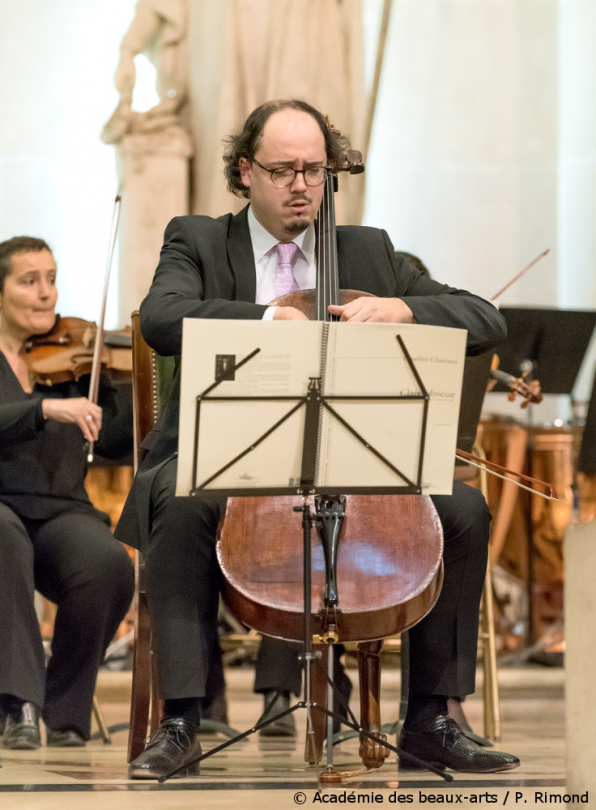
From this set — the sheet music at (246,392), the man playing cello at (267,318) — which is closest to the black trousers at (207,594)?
the man playing cello at (267,318)

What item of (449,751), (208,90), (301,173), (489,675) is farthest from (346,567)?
(208,90)

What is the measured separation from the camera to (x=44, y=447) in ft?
10.3

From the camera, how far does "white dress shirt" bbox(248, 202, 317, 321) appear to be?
2.61m

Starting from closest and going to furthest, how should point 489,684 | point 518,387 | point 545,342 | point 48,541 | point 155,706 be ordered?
point 155,706 < point 48,541 < point 489,684 < point 518,387 < point 545,342

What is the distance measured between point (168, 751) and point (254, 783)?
17cm

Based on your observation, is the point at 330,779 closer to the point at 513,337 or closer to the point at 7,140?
the point at 513,337

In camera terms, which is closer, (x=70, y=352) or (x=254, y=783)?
(x=254, y=783)

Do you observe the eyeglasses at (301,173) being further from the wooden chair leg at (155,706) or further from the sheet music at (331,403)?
the wooden chair leg at (155,706)

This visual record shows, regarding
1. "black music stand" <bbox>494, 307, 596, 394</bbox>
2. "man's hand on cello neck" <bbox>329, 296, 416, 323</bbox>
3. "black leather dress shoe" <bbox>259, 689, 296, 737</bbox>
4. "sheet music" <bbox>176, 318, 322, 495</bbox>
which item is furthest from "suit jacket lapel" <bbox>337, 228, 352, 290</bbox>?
"black music stand" <bbox>494, 307, 596, 394</bbox>

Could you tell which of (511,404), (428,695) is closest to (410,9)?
(511,404)

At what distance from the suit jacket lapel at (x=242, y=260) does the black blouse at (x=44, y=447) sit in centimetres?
74

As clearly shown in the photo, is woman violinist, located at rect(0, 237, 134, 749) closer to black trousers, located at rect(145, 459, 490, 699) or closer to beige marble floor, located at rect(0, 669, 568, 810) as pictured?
beige marble floor, located at rect(0, 669, 568, 810)

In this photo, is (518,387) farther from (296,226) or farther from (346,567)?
(346,567)

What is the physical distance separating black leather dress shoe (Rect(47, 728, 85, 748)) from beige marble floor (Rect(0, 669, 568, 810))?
47 millimetres
